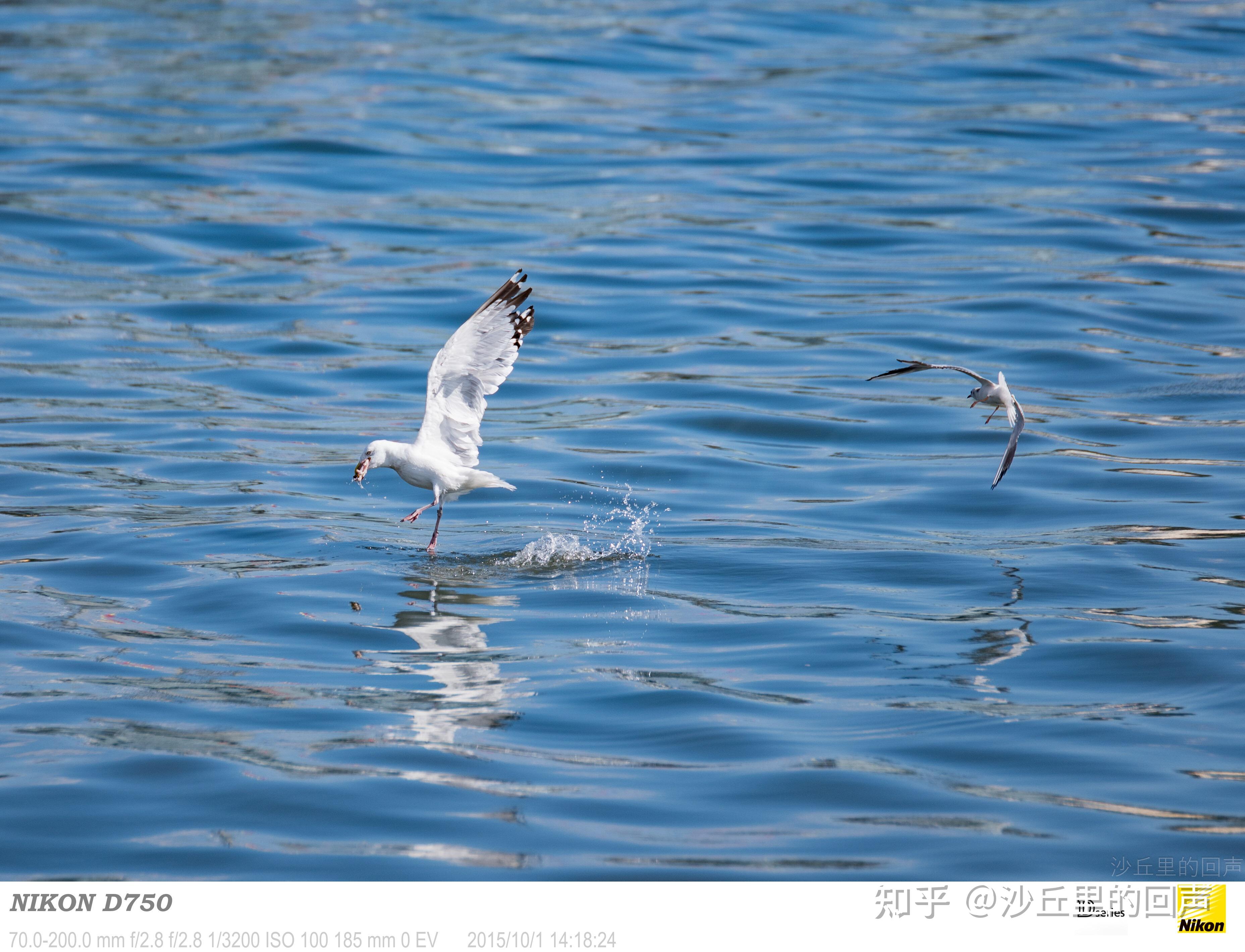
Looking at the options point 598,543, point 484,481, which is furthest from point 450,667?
point 598,543

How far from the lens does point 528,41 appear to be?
3178cm

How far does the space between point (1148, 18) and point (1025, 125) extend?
11.5 metres

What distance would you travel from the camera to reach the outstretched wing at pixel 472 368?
10648 millimetres

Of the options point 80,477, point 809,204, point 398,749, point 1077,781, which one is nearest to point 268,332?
point 80,477

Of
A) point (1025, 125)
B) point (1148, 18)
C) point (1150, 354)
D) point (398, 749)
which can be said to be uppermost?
point (1148, 18)

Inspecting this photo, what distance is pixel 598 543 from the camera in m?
11.3

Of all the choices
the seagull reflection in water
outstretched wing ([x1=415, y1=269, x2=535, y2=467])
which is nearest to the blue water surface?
the seagull reflection in water

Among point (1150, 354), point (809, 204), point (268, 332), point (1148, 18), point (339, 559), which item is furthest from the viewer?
point (1148, 18)

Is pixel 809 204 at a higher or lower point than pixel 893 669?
higher

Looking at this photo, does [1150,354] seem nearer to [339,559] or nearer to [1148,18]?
[339,559]
